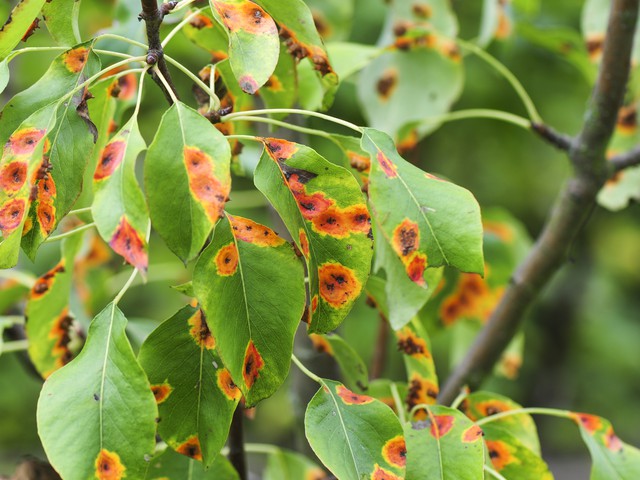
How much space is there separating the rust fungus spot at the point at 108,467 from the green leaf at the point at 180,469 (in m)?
0.18

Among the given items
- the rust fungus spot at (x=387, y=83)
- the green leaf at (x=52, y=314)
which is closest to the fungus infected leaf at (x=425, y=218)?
→ the green leaf at (x=52, y=314)

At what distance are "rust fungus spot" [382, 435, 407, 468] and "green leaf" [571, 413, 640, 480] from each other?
26 cm

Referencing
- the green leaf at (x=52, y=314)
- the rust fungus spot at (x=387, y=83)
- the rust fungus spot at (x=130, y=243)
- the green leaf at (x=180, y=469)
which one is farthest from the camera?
the rust fungus spot at (x=387, y=83)

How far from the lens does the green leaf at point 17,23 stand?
608 millimetres

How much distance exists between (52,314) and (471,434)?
484 mm

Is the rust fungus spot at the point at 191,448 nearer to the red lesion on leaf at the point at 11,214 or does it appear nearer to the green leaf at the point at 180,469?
the green leaf at the point at 180,469

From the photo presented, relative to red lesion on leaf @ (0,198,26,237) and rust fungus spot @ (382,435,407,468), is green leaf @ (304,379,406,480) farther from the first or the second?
red lesion on leaf @ (0,198,26,237)

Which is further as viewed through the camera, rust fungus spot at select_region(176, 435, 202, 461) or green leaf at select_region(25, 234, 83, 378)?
green leaf at select_region(25, 234, 83, 378)

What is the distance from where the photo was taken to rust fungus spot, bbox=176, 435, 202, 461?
0.65 meters

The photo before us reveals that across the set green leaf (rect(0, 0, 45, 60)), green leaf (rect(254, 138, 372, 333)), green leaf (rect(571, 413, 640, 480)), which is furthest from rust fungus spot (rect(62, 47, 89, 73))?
green leaf (rect(571, 413, 640, 480))

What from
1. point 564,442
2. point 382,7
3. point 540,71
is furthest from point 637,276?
point 382,7

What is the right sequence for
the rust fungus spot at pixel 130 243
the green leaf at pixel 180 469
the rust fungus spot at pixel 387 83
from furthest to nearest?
the rust fungus spot at pixel 387 83
the green leaf at pixel 180 469
the rust fungus spot at pixel 130 243

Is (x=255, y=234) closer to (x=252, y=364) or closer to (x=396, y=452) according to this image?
(x=252, y=364)

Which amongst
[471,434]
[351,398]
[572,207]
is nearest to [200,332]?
[351,398]
